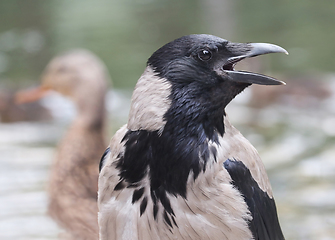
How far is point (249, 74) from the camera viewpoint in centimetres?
235

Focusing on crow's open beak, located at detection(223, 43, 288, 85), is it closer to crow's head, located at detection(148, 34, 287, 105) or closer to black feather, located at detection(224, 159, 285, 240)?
crow's head, located at detection(148, 34, 287, 105)

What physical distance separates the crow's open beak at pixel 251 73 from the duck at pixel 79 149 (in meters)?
1.69

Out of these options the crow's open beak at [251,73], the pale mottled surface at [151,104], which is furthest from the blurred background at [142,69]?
the pale mottled surface at [151,104]

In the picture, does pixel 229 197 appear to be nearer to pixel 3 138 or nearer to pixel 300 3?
pixel 3 138

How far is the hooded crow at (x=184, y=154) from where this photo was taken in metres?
2.35

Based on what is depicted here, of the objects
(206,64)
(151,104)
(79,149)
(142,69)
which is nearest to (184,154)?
(151,104)

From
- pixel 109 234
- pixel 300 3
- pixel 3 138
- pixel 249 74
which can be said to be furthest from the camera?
pixel 300 3

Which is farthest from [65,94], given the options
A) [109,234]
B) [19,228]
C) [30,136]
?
[109,234]

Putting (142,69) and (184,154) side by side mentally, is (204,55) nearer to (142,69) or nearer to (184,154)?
(184,154)

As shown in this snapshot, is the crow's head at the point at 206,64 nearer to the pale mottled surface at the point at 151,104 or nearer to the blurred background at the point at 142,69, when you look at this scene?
the pale mottled surface at the point at 151,104

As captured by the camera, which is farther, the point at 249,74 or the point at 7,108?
the point at 7,108

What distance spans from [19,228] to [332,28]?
9001 mm

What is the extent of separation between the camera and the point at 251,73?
2.37 metres

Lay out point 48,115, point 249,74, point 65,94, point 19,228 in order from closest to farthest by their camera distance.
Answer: point 249,74
point 19,228
point 65,94
point 48,115
